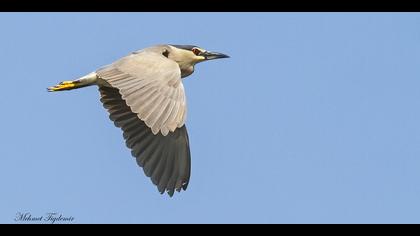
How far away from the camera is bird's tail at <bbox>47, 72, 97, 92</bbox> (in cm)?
1098

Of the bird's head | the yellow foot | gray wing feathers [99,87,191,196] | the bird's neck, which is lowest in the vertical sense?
gray wing feathers [99,87,191,196]

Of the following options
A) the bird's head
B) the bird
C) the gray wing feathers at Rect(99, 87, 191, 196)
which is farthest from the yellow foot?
the bird's head

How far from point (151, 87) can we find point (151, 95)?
0.17 metres

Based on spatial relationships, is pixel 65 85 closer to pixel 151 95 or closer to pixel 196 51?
pixel 151 95

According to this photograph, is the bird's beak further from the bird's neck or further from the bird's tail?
the bird's tail

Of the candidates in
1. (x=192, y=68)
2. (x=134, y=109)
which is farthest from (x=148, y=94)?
(x=192, y=68)

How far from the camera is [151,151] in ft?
37.1

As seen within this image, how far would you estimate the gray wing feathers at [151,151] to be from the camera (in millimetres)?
11227

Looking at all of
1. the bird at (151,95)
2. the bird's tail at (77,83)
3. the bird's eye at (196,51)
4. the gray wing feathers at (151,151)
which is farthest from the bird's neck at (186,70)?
the bird's tail at (77,83)
